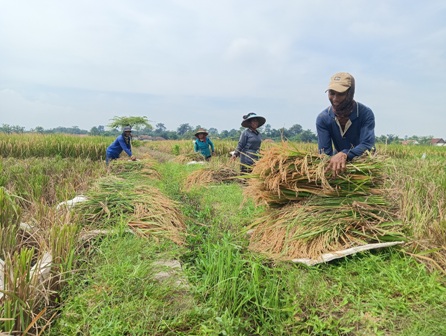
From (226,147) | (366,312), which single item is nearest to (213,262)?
(366,312)

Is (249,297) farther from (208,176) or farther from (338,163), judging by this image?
(208,176)

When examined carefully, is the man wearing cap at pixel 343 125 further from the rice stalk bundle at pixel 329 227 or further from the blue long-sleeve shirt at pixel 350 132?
the rice stalk bundle at pixel 329 227

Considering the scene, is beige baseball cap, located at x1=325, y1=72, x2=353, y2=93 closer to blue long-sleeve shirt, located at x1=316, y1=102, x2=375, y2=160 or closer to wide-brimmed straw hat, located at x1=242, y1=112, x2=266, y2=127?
blue long-sleeve shirt, located at x1=316, y1=102, x2=375, y2=160

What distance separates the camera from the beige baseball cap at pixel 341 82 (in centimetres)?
260

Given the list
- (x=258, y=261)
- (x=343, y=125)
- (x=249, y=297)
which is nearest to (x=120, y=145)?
(x=343, y=125)

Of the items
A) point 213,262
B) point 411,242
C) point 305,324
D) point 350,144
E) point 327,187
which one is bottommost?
point 305,324

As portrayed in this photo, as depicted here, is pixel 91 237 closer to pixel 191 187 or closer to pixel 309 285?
pixel 309 285

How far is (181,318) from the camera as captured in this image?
167cm

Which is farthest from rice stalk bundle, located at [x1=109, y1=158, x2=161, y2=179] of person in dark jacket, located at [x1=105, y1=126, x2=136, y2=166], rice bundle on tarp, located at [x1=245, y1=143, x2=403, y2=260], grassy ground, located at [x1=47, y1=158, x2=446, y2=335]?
rice bundle on tarp, located at [x1=245, y1=143, x2=403, y2=260]

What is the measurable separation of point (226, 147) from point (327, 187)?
39.9 feet

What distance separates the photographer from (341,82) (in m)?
2.62

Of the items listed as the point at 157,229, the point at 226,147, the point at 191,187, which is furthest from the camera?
the point at 226,147

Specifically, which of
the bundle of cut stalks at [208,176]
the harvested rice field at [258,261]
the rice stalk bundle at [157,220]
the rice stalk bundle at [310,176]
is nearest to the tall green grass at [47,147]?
the bundle of cut stalks at [208,176]

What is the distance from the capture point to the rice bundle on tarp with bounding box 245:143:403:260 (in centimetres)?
243
